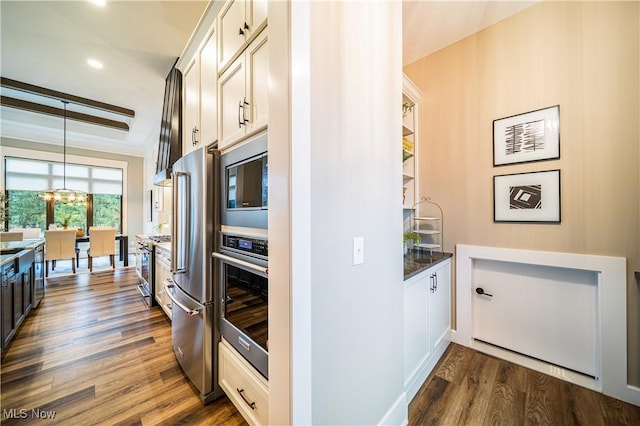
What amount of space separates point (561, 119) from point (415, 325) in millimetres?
1880

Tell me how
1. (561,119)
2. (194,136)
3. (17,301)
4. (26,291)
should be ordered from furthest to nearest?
(26,291) → (17,301) → (194,136) → (561,119)

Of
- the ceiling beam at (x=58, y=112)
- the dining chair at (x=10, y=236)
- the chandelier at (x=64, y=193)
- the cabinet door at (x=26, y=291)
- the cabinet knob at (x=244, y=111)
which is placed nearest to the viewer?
the cabinet knob at (x=244, y=111)

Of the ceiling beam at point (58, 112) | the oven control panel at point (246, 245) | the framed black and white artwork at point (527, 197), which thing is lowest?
the oven control panel at point (246, 245)

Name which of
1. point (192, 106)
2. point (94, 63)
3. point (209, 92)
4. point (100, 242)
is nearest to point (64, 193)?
point (100, 242)

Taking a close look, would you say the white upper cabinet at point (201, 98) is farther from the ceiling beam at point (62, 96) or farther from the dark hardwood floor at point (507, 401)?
the ceiling beam at point (62, 96)

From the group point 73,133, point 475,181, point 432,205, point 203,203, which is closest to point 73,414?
point 203,203

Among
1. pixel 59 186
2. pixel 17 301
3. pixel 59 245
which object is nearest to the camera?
pixel 17 301

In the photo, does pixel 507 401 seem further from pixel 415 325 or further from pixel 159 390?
pixel 159 390

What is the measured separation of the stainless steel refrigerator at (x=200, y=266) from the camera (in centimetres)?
147

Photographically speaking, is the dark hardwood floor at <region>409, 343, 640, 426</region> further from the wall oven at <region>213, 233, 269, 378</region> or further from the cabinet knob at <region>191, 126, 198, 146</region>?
the cabinet knob at <region>191, 126, 198, 146</region>

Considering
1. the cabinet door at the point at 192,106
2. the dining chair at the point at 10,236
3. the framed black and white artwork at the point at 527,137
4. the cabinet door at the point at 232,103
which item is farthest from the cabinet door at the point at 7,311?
the framed black and white artwork at the point at 527,137

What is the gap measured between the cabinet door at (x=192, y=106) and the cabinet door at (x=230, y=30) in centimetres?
51

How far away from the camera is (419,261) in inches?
74.0

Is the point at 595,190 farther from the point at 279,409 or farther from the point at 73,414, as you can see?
the point at 73,414
